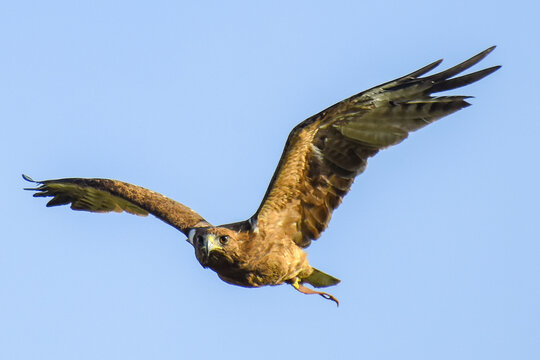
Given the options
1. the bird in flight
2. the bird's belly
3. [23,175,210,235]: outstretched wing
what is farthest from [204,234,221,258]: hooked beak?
[23,175,210,235]: outstretched wing

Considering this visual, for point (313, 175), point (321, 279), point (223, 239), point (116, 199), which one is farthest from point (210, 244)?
point (116, 199)

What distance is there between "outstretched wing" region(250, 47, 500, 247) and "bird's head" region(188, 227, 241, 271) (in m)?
0.46

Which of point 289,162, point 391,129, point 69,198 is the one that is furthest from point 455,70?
point 69,198

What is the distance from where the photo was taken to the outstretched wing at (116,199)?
465 inches

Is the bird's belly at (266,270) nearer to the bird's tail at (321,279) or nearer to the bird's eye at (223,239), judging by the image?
the bird's eye at (223,239)

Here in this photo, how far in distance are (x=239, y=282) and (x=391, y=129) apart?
2320mm

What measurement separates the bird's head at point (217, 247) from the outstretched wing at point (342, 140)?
46 cm

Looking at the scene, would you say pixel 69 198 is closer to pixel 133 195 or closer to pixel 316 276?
pixel 133 195

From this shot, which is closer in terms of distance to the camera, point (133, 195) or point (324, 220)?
point (324, 220)

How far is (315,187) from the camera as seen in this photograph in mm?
11008

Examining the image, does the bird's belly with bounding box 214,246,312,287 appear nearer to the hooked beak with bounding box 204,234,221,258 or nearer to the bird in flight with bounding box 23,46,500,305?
the bird in flight with bounding box 23,46,500,305

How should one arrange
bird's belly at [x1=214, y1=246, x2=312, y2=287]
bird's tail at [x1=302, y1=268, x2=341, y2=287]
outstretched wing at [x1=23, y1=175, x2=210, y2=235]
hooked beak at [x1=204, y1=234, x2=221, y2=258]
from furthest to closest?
outstretched wing at [x1=23, y1=175, x2=210, y2=235] < bird's tail at [x1=302, y1=268, x2=341, y2=287] < bird's belly at [x1=214, y1=246, x2=312, y2=287] < hooked beak at [x1=204, y1=234, x2=221, y2=258]

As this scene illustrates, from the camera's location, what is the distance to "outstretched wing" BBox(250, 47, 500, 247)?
34.2 feet

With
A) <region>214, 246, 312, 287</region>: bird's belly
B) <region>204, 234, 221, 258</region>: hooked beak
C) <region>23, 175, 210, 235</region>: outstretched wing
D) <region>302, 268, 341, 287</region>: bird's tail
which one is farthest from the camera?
<region>23, 175, 210, 235</region>: outstretched wing
